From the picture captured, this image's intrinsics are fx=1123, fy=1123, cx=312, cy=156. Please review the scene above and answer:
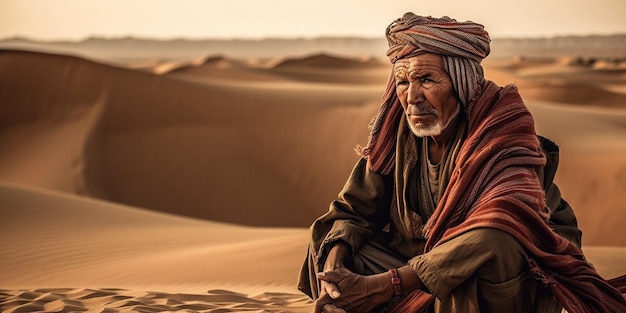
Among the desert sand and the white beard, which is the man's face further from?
the desert sand

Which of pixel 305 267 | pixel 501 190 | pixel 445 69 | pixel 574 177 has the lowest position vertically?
pixel 574 177

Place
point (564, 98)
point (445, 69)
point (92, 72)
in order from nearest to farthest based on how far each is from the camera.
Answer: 1. point (445, 69)
2. point (92, 72)
3. point (564, 98)

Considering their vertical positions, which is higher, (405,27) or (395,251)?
(405,27)

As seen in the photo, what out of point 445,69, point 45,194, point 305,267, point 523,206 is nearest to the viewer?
point 523,206

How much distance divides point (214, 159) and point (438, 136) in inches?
655

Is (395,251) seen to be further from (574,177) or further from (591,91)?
(591,91)

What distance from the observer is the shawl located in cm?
447

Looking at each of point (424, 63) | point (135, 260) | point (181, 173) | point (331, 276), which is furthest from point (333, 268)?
point (181, 173)

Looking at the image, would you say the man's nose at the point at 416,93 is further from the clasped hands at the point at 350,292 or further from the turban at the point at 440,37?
the clasped hands at the point at 350,292

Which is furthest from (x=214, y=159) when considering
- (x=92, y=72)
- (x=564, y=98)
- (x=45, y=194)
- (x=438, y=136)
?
(x=438, y=136)

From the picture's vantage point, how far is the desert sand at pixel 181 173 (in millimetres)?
10820

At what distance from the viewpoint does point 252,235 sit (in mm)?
13133

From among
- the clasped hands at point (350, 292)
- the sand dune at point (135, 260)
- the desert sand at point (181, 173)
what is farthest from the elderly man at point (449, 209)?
the desert sand at point (181, 173)

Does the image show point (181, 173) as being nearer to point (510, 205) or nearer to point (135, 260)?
point (135, 260)
